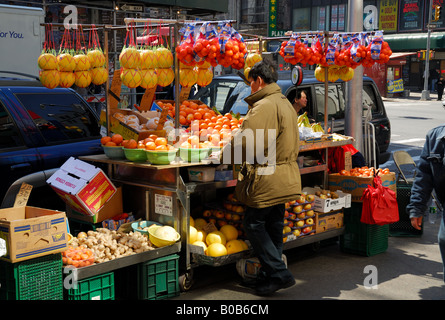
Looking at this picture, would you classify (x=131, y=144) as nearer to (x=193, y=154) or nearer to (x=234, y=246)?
(x=193, y=154)

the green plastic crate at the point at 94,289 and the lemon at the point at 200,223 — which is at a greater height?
the lemon at the point at 200,223

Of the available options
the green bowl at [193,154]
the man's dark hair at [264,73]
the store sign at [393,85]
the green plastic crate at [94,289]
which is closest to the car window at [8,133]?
the green bowl at [193,154]

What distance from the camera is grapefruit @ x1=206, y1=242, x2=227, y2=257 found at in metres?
5.65

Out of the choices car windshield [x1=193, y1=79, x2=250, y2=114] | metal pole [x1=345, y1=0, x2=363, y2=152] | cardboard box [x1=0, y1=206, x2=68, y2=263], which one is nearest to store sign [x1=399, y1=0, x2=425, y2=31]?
metal pole [x1=345, y1=0, x2=363, y2=152]

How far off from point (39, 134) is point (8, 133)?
1.15 feet

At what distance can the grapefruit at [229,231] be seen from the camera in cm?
602

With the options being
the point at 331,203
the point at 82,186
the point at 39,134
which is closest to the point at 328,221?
the point at 331,203

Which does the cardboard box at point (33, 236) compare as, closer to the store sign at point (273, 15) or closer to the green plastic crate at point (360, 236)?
the green plastic crate at point (360, 236)

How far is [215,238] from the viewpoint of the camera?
583 centimetres

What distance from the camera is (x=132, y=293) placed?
5.31 meters

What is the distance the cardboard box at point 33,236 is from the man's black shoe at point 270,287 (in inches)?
76.6

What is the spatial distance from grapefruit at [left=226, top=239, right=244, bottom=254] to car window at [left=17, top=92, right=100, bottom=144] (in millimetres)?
2299
